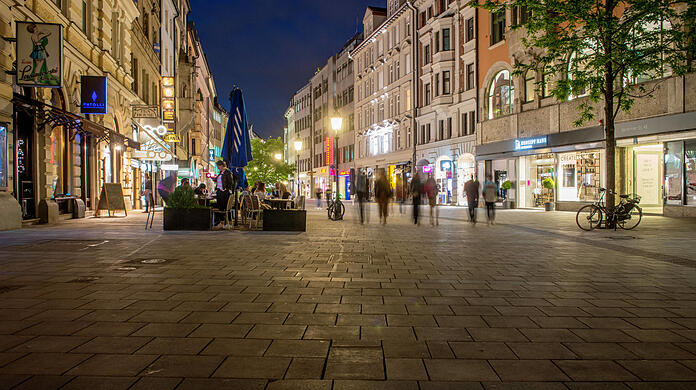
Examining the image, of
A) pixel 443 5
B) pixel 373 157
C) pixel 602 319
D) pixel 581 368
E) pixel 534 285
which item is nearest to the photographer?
pixel 581 368

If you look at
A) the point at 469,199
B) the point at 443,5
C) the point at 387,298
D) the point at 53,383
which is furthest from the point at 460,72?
the point at 53,383

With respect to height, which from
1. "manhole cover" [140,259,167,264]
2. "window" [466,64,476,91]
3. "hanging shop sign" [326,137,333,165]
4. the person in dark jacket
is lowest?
"manhole cover" [140,259,167,264]

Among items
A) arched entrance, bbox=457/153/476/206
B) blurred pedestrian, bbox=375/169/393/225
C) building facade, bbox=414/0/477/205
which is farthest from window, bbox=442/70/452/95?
blurred pedestrian, bbox=375/169/393/225

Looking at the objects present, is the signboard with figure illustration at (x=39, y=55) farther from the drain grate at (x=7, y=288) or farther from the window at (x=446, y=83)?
the window at (x=446, y=83)

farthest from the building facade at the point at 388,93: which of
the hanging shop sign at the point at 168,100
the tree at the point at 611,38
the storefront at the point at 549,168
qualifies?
the tree at the point at 611,38

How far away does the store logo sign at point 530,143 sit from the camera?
27.2 meters

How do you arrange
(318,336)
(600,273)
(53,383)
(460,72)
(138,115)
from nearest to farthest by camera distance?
1. (53,383)
2. (318,336)
3. (600,273)
4. (138,115)
5. (460,72)

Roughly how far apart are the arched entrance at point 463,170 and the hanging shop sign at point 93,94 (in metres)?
23.9

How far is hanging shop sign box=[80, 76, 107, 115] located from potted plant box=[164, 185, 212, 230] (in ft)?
21.5

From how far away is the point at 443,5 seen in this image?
3900 cm

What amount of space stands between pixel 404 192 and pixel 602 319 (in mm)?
39783

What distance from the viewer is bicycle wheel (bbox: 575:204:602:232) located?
14458mm

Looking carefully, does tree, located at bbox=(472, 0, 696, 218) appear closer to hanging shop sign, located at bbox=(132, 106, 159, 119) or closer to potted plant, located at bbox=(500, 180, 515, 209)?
potted plant, located at bbox=(500, 180, 515, 209)

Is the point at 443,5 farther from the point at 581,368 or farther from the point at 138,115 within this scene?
the point at 581,368
